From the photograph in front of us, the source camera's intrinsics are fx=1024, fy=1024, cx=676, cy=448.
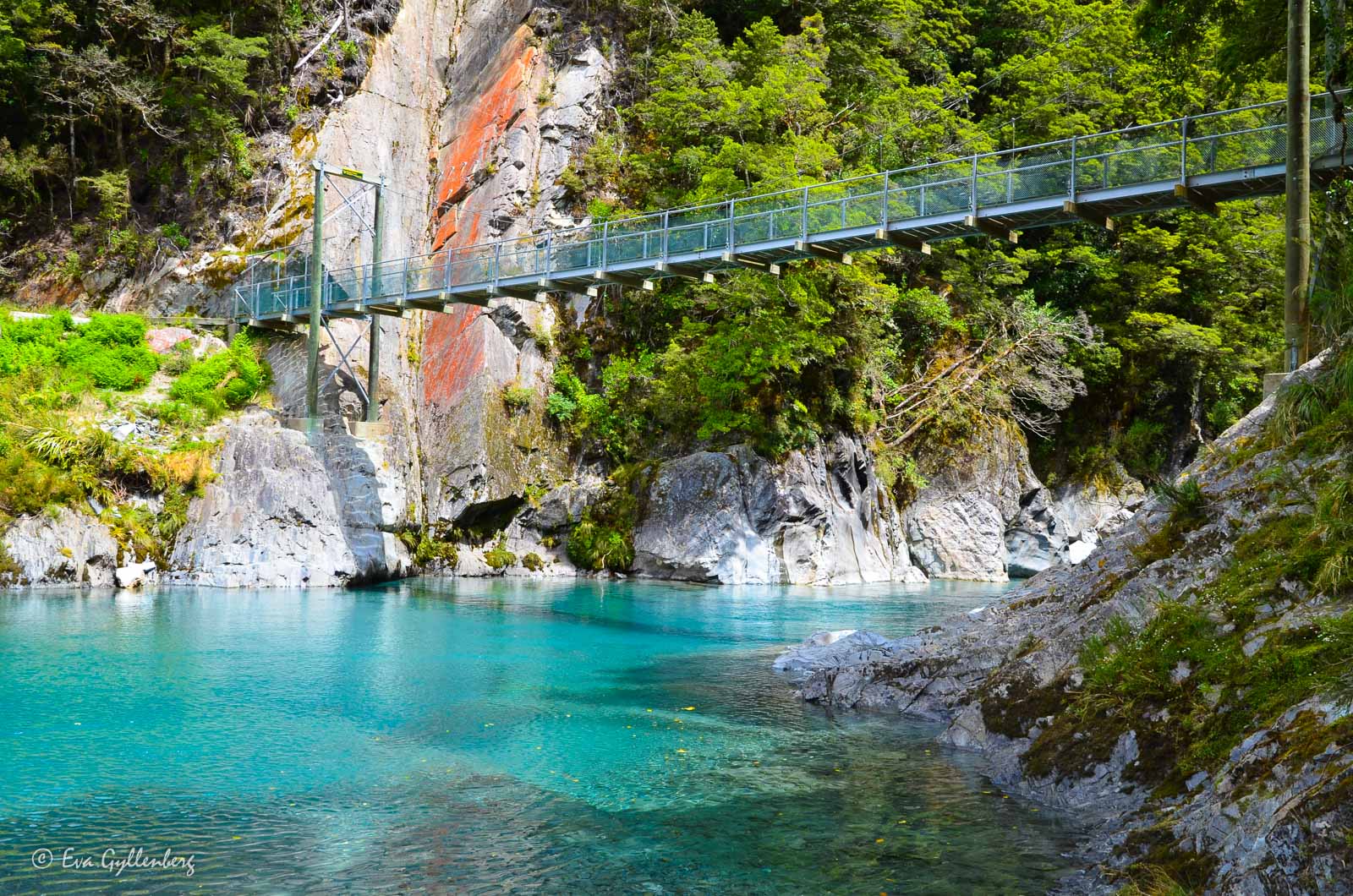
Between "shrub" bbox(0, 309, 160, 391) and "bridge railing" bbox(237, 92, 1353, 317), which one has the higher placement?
"bridge railing" bbox(237, 92, 1353, 317)

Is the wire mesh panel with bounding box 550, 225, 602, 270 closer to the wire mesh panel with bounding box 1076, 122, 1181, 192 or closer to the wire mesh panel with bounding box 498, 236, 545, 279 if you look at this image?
the wire mesh panel with bounding box 498, 236, 545, 279

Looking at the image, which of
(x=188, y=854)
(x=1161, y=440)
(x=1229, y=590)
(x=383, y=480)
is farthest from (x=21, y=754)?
(x=1161, y=440)

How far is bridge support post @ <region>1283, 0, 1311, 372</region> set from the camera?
1030cm

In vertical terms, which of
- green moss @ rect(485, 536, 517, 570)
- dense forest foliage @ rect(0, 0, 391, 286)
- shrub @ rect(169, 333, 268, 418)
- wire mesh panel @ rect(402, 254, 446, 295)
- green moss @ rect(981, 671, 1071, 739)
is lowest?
green moss @ rect(981, 671, 1071, 739)

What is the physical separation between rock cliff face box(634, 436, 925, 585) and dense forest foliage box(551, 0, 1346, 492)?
0.89 m

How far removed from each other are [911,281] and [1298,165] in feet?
60.3

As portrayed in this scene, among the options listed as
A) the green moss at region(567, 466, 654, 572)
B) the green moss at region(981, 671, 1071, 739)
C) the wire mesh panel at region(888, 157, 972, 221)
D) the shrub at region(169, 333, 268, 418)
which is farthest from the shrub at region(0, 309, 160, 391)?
the green moss at region(981, 671, 1071, 739)

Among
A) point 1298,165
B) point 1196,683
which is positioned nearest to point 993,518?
point 1298,165

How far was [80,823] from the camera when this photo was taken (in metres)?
5.76

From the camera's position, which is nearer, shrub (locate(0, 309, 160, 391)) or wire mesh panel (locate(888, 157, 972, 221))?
wire mesh panel (locate(888, 157, 972, 221))

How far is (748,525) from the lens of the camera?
23219 mm

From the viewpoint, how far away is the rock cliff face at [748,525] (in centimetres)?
2289

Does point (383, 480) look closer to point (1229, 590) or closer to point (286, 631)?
point (286, 631)

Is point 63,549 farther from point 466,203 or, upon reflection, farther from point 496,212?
point 466,203
